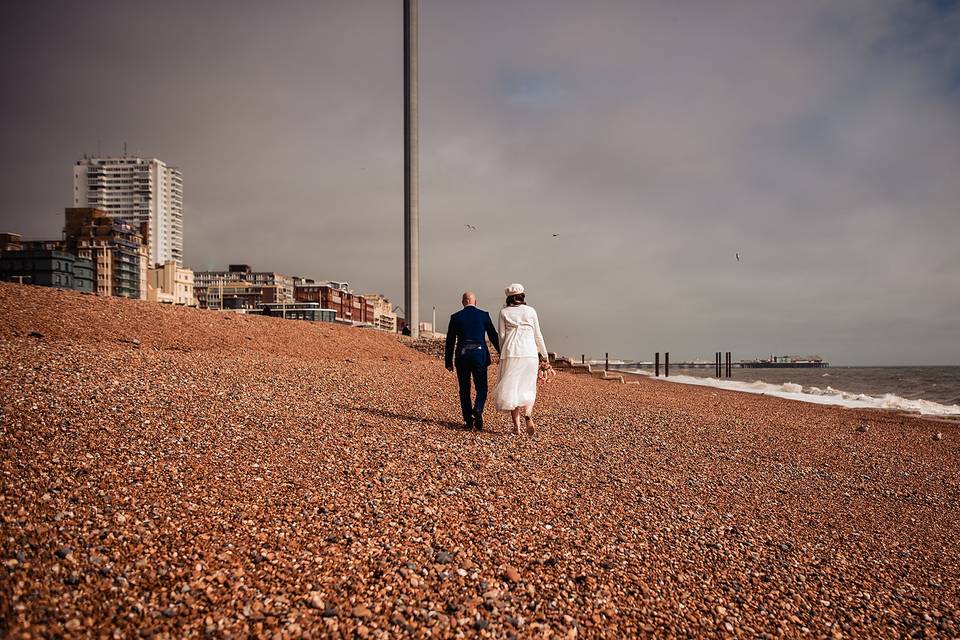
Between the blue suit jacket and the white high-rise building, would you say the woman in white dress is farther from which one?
the white high-rise building

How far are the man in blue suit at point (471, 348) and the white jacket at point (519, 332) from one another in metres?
0.22

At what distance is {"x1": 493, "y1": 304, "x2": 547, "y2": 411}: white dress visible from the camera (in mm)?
8578

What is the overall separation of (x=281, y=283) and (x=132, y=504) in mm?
156318

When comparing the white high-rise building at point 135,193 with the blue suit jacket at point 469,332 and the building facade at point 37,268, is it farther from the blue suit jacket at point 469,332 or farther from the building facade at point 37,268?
the blue suit jacket at point 469,332

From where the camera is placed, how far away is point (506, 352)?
28.4 feet

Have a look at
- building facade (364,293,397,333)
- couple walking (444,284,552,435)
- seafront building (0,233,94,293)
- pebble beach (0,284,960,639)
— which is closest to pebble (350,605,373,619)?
pebble beach (0,284,960,639)

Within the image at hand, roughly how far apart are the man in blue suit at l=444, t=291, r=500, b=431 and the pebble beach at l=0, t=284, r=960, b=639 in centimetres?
55

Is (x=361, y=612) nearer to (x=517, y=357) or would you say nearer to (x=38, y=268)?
(x=517, y=357)

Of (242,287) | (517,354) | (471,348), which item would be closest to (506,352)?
(517,354)

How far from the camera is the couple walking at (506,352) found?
28.2 feet

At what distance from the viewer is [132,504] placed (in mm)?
4418

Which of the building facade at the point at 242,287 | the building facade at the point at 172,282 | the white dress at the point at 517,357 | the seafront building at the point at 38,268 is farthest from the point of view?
the building facade at the point at 242,287

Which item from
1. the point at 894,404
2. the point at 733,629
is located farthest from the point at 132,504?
the point at 894,404

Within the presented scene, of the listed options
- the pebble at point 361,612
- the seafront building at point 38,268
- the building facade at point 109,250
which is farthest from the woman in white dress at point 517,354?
the building facade at point 109,250
